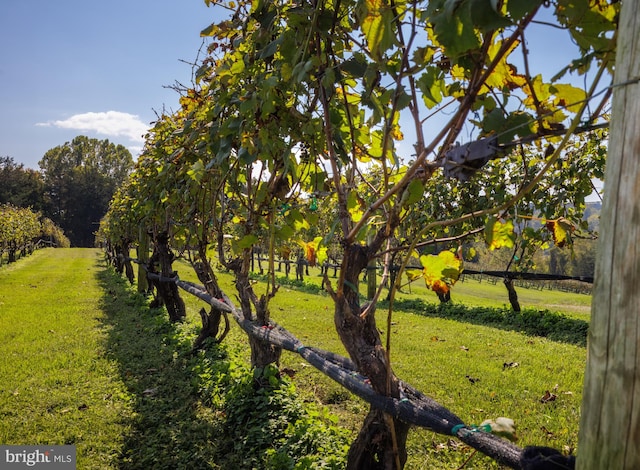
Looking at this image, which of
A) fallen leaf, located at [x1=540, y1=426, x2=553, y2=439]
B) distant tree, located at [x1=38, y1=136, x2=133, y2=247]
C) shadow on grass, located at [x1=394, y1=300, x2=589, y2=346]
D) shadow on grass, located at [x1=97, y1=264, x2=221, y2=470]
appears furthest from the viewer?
distant tree, located at [x1=38, y1=136, x2=133, y2=247]

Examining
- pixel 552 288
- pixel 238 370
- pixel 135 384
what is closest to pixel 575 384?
pixel 238 370

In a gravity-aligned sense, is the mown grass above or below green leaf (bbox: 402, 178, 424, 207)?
below

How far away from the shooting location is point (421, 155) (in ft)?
5.47

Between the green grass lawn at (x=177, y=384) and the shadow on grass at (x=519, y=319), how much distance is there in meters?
0.68

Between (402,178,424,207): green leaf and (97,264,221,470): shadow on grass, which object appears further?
(97,264,221,470): shadow on grass

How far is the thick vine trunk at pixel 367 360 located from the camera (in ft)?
7.68

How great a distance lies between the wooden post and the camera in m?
0.90

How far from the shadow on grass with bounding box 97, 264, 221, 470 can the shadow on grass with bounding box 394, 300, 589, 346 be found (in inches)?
275

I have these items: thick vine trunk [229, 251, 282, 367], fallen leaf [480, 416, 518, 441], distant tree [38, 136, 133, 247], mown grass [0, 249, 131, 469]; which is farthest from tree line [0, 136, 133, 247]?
fallen leaf [480, 416, 518, 441]

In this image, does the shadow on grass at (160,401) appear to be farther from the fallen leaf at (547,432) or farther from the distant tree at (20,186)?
the distant tree at (20,186)

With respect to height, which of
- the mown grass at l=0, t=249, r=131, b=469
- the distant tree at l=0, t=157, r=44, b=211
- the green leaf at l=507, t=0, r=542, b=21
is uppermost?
the distant tree at l=0, t=157, r=44, b=211

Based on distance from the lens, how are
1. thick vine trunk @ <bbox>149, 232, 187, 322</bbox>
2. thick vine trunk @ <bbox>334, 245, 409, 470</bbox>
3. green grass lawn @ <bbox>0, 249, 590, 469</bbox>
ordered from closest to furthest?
thick vine trunk @ <bbox>334, 245, 409, 470</bbox>
green grass lawn @ <bbox>0, 249, 590, 469</bbox>
thick vine trunk @ <bbox>149, 232, 187, 322</bbox>

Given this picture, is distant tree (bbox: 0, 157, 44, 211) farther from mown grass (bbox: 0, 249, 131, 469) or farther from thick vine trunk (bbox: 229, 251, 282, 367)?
thick vine trunk (bbox: 229, 251, 282, 367)

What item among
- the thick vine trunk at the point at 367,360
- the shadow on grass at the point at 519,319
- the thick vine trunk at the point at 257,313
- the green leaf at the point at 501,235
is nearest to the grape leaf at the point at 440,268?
the green leaf at the point at 501,235
